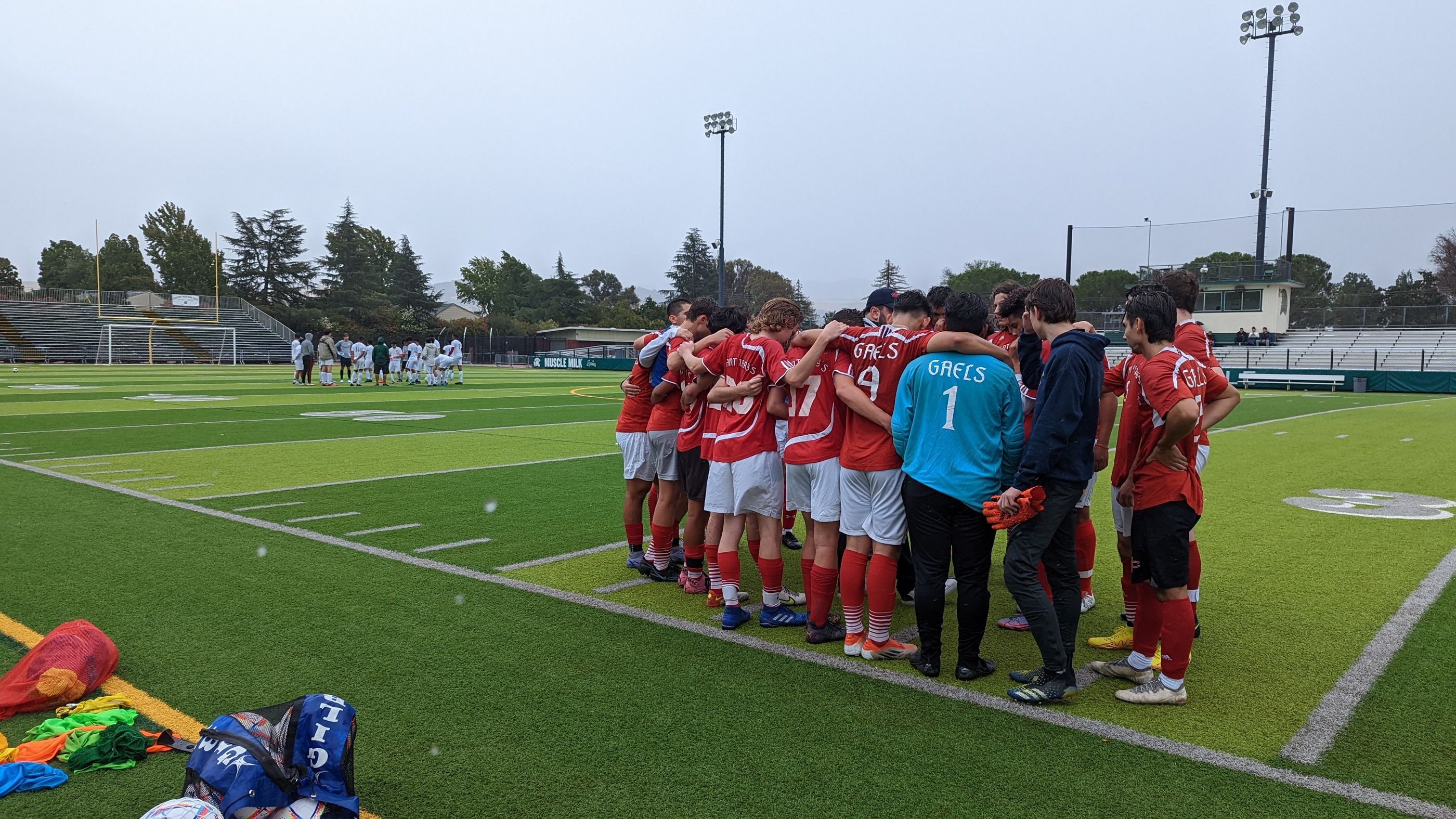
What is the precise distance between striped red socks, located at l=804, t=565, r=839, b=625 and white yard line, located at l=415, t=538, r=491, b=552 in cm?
308

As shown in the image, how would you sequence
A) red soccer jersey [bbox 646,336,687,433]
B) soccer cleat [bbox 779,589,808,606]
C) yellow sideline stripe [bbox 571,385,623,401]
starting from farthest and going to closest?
1. yellow sideline stripe [bbox 571,385,623,401]
2. red soccer jersey [bbox 646,336,687,433]
3. soccer cleat [bbox 779,589,808,606]

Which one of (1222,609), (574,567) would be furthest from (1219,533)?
(574,567)

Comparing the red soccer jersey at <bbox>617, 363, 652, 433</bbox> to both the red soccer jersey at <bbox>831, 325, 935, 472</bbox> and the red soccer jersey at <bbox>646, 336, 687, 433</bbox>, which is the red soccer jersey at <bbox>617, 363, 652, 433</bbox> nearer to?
the red soccer jersey at <bbox>646, 336, 687, 433</bbox>

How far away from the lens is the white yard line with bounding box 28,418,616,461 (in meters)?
10.9

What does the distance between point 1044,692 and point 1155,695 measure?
19.6 inches

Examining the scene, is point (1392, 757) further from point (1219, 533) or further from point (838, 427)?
point (1219, 533)

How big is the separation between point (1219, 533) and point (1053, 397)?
476cm

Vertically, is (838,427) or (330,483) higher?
(838,427)

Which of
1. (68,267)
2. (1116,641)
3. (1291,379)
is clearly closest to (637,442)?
(1116,641)

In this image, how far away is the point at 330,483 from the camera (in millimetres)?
9227

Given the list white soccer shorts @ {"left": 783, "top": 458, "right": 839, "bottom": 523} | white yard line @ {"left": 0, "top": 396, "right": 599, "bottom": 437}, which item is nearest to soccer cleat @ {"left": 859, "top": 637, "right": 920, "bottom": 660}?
white soccer shorts @ {"left": 783, "top": 458, "right": 839, "bottom": 523}

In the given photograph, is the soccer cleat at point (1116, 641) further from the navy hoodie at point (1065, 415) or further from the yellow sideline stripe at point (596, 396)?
the yellow sideline stripe at point (596, 396)

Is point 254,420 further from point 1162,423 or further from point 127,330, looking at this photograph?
point 127,330

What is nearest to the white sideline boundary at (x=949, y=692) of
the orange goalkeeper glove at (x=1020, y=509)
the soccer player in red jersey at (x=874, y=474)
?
the soccer player in red jersey at (x=874, y=474)
